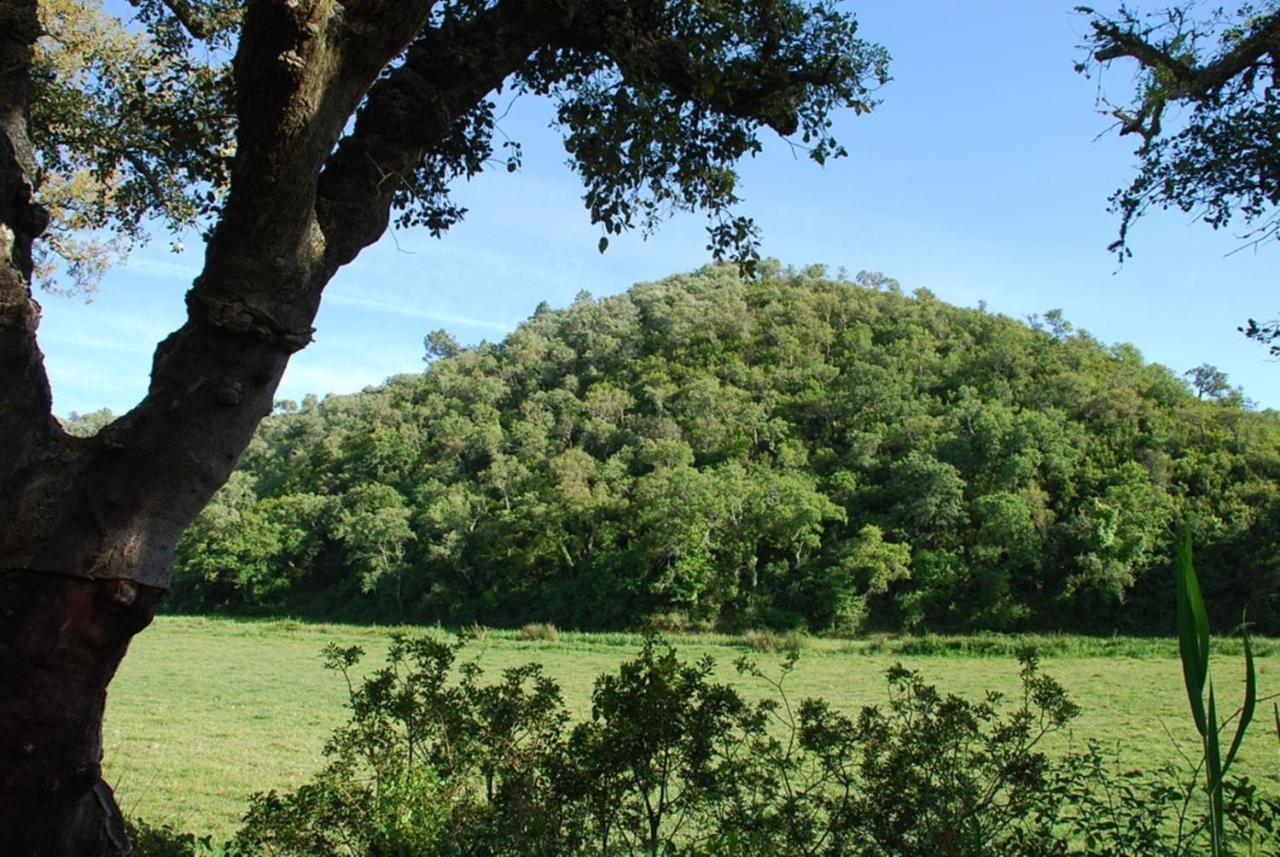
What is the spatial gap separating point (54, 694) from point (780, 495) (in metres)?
64.0

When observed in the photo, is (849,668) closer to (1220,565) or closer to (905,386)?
(1220,565)

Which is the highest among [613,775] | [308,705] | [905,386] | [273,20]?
[905,386]

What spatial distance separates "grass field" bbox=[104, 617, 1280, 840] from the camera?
470 inches

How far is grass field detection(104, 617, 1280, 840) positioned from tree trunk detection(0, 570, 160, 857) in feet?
5.03

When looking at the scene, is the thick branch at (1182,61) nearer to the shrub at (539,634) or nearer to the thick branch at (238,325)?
the thick branch at (238,325)

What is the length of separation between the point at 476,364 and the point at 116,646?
94555 mm

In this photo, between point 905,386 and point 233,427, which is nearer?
point 233,427

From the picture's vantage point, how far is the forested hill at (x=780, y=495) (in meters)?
55.9

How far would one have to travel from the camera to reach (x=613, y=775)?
3.60 metres

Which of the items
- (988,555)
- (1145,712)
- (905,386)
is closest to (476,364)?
(905,386)

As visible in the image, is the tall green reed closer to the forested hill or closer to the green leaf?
the green leaf

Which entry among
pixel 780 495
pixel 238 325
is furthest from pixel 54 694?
pixel 780 495

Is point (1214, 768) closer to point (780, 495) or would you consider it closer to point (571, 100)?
point (571, 100)

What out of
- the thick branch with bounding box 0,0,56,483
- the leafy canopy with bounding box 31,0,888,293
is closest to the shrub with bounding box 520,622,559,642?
the leafy canopy with bounding box 31,0,888,293
